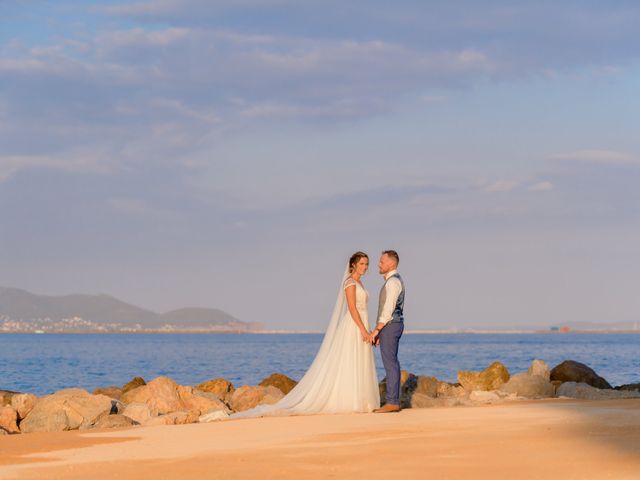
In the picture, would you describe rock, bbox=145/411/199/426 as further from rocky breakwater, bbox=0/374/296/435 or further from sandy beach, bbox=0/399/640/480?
sandy beach, bbox=0/399/640/480

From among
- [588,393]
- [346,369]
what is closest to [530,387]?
[588,393]

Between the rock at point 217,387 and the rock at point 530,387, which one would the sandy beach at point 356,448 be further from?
the rock at point 217,387

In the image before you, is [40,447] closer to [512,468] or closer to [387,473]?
[387,473]

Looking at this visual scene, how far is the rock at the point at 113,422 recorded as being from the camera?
1588 cm

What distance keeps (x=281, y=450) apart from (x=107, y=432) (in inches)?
135

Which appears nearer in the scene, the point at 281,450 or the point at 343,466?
the point at 343,466

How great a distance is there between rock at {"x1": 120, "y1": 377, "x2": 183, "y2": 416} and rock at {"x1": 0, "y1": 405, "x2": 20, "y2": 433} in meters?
2.92

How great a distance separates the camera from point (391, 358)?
48.9 feet

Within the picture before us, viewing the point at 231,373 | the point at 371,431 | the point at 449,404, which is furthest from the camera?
the point at 231,373

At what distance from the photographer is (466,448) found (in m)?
10.7

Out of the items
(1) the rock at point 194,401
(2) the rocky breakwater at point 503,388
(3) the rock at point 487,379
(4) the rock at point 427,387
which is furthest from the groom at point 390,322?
(3) the rock at point 487,379

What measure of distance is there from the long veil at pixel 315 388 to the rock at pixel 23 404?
412 cm

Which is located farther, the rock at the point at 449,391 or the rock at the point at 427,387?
the rock at the point at 449,391

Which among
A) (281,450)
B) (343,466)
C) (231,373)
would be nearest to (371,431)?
(281,450)
